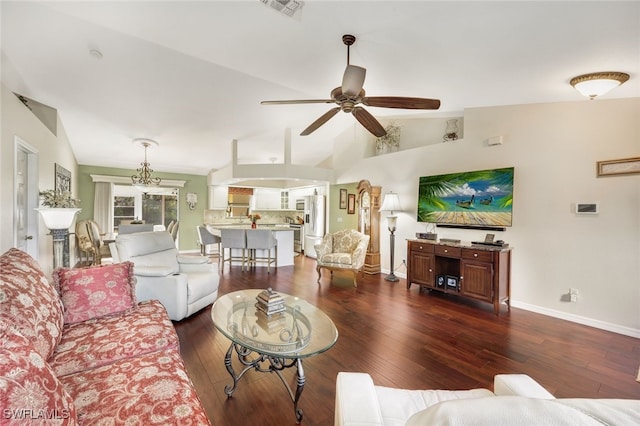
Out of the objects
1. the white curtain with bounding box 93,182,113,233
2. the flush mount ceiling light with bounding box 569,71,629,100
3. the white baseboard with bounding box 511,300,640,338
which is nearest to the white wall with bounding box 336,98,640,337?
the white baseboard with bounding box 511,300,640,338

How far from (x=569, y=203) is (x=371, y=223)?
9.37 feet

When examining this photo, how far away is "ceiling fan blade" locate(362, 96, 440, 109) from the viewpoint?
2.32m

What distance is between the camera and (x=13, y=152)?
2768 millimetres

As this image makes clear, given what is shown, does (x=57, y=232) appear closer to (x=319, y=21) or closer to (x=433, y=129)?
(x=319, y=21)

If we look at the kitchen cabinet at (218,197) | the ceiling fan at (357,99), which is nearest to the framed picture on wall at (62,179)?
the kitchen cabinet at (218,197)

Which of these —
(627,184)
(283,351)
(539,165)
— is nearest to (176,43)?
(283,351)

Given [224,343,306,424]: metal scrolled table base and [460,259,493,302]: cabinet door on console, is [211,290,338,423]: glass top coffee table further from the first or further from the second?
[460,259,493,302]: cabinet door on console

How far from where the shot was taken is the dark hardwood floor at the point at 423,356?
180cm

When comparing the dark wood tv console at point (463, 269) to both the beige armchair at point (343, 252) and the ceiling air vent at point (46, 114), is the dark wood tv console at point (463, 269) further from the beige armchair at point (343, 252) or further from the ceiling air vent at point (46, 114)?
the ceiling air vent at point (46, 114)

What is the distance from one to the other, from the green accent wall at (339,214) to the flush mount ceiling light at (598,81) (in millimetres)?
3783

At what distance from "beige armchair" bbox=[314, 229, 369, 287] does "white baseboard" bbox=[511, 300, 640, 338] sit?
2.18 m

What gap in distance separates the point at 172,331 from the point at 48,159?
397 cm

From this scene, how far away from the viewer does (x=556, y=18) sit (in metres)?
1.83

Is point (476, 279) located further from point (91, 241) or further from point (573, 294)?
point (91, 241)
